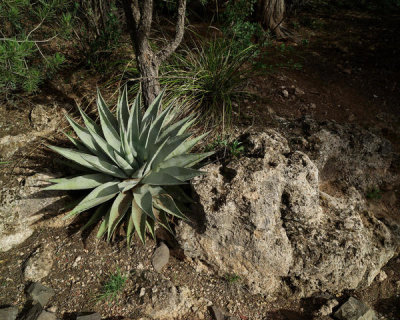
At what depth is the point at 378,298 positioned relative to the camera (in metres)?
2.64

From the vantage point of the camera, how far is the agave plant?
244 cm

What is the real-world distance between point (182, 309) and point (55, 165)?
5.68 ft

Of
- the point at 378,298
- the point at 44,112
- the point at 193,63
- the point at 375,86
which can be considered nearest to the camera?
the point at 378,298

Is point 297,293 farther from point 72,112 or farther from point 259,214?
point 72,112

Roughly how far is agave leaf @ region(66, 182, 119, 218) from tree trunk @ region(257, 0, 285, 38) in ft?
11.0

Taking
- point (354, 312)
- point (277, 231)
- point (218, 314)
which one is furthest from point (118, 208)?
point (354, 312)

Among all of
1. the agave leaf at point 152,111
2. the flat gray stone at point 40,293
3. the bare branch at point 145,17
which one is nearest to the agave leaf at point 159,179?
the agave leaf at point 152,111

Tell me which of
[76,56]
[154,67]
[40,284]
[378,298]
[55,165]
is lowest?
[378,298]

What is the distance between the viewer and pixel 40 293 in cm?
238

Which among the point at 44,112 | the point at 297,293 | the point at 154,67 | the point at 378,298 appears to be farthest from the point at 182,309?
the point at 44,112

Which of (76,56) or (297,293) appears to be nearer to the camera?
(297,293)

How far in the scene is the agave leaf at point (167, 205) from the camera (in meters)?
2.45

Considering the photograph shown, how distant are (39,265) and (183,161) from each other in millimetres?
1447

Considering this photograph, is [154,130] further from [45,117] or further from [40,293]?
[40,293]
